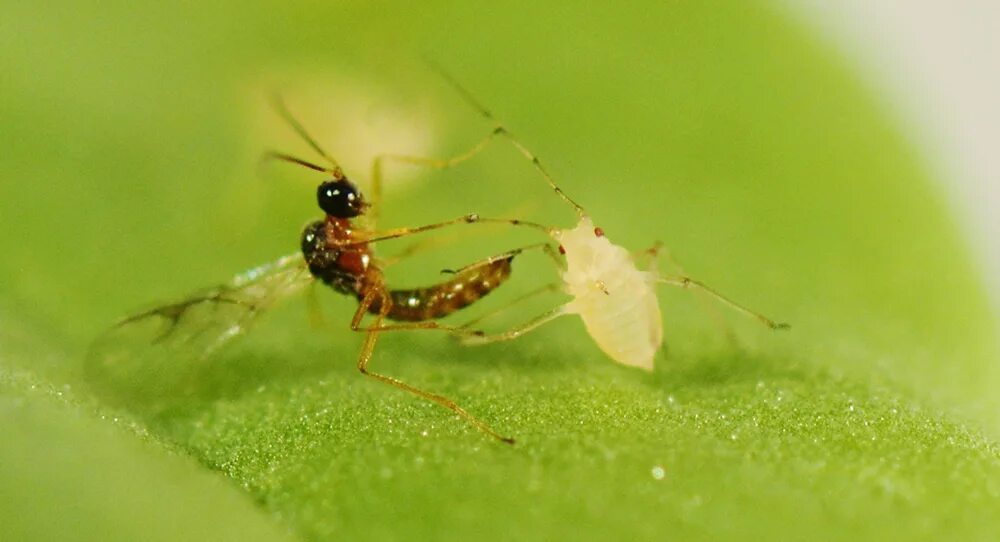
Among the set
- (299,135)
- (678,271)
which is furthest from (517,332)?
(299,135)

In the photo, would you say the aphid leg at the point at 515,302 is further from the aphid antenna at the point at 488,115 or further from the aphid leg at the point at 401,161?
the aphid leg at the point at 401,161

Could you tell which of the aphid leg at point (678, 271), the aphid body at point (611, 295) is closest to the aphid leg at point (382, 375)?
the aphid body at point (611, 295)

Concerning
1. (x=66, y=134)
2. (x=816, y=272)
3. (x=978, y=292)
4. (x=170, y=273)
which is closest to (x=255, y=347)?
(x=170, y=273)

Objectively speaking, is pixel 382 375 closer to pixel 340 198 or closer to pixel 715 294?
pixel 340 198

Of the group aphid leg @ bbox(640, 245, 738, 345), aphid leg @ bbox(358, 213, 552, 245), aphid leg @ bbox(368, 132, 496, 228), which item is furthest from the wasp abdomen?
aphid leg @ bbox(640, 245, 738, 345)

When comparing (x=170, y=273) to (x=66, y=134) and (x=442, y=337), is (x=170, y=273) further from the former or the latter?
(x=442, y=337)

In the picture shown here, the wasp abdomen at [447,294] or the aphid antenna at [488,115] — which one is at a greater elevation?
the aphid antenna at [488,115]

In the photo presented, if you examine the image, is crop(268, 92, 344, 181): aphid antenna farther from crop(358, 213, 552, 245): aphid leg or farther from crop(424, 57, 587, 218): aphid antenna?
crop(424, 57, 587, 218): aphid antenna
